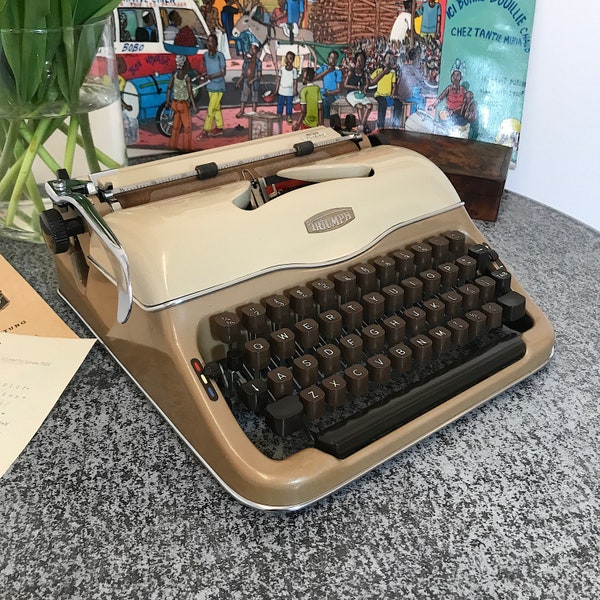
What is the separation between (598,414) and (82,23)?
937 mm

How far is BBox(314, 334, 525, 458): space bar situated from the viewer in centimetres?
72

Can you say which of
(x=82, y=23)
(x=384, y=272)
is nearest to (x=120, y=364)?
(x=384, y=272)

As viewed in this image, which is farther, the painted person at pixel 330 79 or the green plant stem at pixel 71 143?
the painted person at pixel 330 79

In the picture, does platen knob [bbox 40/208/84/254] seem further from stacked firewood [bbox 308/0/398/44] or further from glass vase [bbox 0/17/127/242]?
stacked firewood [bbox 308/0/398/44]

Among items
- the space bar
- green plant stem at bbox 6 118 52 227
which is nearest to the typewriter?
the space bar

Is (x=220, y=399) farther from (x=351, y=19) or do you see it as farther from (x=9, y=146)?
(x=351, y=19)

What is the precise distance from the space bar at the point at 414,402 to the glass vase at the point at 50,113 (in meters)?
0.69

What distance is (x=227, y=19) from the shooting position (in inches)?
53.6

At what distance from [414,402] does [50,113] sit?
0.73 metres

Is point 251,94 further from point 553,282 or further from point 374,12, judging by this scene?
point 553,282

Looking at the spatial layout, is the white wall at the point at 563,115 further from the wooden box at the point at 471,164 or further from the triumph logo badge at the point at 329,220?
the triumph logo badge at the point at 329,220

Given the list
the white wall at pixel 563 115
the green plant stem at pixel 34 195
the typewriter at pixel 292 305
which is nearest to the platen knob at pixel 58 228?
the typewriter at pixel 292 305

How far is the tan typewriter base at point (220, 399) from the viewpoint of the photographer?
685 millimetres

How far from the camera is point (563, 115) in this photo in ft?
4.46
